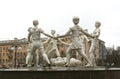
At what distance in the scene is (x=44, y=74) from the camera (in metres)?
16.5

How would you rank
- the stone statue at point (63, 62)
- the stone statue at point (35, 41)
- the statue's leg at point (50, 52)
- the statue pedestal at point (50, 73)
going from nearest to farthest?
the statue pedestal at point (50, 73) < the stone statue at point (35, 41) < the stone statue at point (63, 62) < the statue's leg at point (50, 52)

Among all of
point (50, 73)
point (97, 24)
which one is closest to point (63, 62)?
point (97, 24)

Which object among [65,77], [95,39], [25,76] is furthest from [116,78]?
[25,76]

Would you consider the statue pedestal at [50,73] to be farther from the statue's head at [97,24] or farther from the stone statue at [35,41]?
the statue's head at [97,24]

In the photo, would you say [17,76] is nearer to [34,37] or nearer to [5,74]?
[5,74]

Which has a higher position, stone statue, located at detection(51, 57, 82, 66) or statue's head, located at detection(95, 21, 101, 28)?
statue's head, located at detection(95, 21, 101, 28)

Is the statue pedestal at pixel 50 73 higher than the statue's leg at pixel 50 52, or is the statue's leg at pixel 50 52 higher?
the statue's leg at pixel 50 52

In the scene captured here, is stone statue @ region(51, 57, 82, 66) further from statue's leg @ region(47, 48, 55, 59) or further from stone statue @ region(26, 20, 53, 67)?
stone statue @ region(26, 20, 53, 67)

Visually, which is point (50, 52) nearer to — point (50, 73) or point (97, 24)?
point (97, 24)

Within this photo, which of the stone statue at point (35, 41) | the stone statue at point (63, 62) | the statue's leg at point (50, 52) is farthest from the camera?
the statue's leg at point (50, 52)

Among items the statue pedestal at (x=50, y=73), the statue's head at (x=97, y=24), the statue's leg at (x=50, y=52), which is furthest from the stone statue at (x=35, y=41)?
the statue's leg at (x=50, y=52)

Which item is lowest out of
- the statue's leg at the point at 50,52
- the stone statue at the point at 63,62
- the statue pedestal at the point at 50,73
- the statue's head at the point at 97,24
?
the statue pedestal at the point at 50,73

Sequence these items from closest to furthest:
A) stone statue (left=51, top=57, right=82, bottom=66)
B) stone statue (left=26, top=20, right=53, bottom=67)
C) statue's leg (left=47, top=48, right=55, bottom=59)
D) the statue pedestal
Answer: the statue pedestal, stone statue (left=26, top=20, right=53, bottom=67), stone statue (left=51, top=57, right=82, bottom=66), statue's leg (left=47, top=48, right=55, bottom=59)

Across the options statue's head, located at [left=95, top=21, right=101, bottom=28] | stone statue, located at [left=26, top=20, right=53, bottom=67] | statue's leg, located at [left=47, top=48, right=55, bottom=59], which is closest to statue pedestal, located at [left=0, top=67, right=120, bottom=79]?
stone statue, located at [left=26, top=20, right=53, bottom=67]
